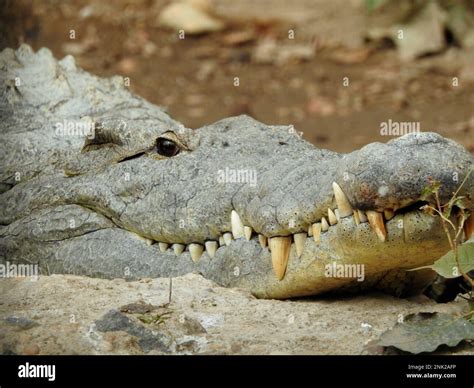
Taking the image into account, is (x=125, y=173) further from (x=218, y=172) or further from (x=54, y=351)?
(x=54, y=351)

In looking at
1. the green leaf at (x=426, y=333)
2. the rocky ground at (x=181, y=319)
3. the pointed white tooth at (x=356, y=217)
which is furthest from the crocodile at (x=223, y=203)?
the green leaf at (x=426, y=333)

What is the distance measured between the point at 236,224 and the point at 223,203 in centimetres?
11

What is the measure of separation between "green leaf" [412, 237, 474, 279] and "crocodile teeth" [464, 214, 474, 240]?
6 cm

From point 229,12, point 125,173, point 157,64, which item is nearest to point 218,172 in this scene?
point 125,173

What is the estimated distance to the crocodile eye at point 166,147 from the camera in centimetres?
468

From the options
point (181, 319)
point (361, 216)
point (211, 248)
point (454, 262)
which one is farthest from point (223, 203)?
point (454, 262)

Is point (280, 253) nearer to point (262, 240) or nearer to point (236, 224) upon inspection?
point (262, 240)

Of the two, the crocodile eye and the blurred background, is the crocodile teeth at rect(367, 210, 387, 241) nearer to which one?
the crocodile eye

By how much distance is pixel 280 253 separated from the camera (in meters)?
3.90

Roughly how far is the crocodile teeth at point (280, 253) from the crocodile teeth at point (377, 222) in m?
0.45

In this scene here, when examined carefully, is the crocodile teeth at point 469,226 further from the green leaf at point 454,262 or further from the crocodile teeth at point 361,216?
the crocodile teeth at point 361,216

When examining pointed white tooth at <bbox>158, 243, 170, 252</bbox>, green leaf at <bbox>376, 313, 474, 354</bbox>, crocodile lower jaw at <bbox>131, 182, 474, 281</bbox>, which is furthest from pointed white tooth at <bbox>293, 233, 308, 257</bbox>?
pointed white tooth at <bbox>158, 243, 170, 252</bbox>

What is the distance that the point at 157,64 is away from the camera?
38.8ft

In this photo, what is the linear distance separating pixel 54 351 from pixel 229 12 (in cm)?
959
